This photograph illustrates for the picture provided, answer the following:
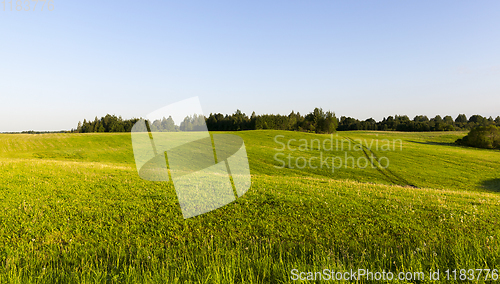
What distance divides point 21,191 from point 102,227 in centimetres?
582

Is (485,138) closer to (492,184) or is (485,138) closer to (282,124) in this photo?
(492,184)

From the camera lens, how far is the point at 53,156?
48.2 m

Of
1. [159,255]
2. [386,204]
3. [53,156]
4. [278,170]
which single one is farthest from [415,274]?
[53,156]

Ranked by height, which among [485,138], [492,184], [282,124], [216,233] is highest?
[282,124]

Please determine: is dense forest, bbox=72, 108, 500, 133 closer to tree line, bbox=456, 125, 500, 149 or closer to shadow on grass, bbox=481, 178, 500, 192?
tree line, bbox=456, 125, 500, 149

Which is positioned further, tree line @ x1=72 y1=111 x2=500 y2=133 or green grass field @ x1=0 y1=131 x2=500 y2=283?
tree line @ x1=72 y1=111 x2=500 y2=133

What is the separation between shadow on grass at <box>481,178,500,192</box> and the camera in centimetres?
3735

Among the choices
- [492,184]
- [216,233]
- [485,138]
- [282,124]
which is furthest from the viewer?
[282,124]

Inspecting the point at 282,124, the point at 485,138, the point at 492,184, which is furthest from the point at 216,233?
the point at 282,124

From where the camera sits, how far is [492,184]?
3991cm

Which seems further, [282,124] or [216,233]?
[282,124]

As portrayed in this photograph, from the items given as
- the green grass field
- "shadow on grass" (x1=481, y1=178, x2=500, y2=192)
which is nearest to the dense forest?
"shadow on grass" (x1=481, y1=178, x2=500, y2=192)

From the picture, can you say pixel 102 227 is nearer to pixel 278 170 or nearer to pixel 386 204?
pixel 386 204

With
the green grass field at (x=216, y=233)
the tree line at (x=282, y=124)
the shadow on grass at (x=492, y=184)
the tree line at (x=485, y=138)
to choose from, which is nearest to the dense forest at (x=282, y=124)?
the tree line at (x=282, y=124)
